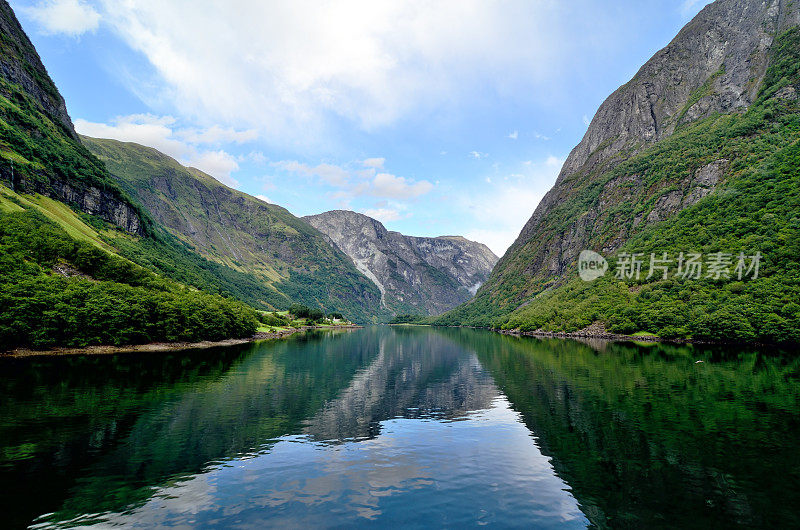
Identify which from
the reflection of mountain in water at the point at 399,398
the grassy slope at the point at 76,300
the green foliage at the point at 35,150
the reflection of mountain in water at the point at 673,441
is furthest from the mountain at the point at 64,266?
the reflection of mountain in water at the point at 673,441

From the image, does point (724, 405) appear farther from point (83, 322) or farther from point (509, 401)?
point (83, 322)

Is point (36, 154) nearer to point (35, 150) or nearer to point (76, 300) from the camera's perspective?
point (35, 150)

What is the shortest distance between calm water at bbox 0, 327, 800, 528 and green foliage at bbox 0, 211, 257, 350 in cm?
2931

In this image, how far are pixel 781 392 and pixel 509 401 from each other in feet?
91.6

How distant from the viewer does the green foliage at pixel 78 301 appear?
217 feet

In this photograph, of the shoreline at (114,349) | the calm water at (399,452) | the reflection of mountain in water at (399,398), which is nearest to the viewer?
the calm water at (399,452)

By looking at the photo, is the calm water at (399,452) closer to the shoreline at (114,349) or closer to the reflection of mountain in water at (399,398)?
the reflection of mountain in water at (399,398)

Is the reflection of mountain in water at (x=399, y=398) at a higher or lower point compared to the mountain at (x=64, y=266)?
lower

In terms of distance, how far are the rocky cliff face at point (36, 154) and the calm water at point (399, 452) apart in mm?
149529

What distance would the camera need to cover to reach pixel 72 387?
39.9 m

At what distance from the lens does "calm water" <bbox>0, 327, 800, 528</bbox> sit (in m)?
15.5

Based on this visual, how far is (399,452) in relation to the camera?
23.6m

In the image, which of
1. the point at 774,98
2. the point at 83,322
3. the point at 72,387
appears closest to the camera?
the point at 72,387

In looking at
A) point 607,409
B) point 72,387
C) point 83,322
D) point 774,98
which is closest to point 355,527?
point 607,409
